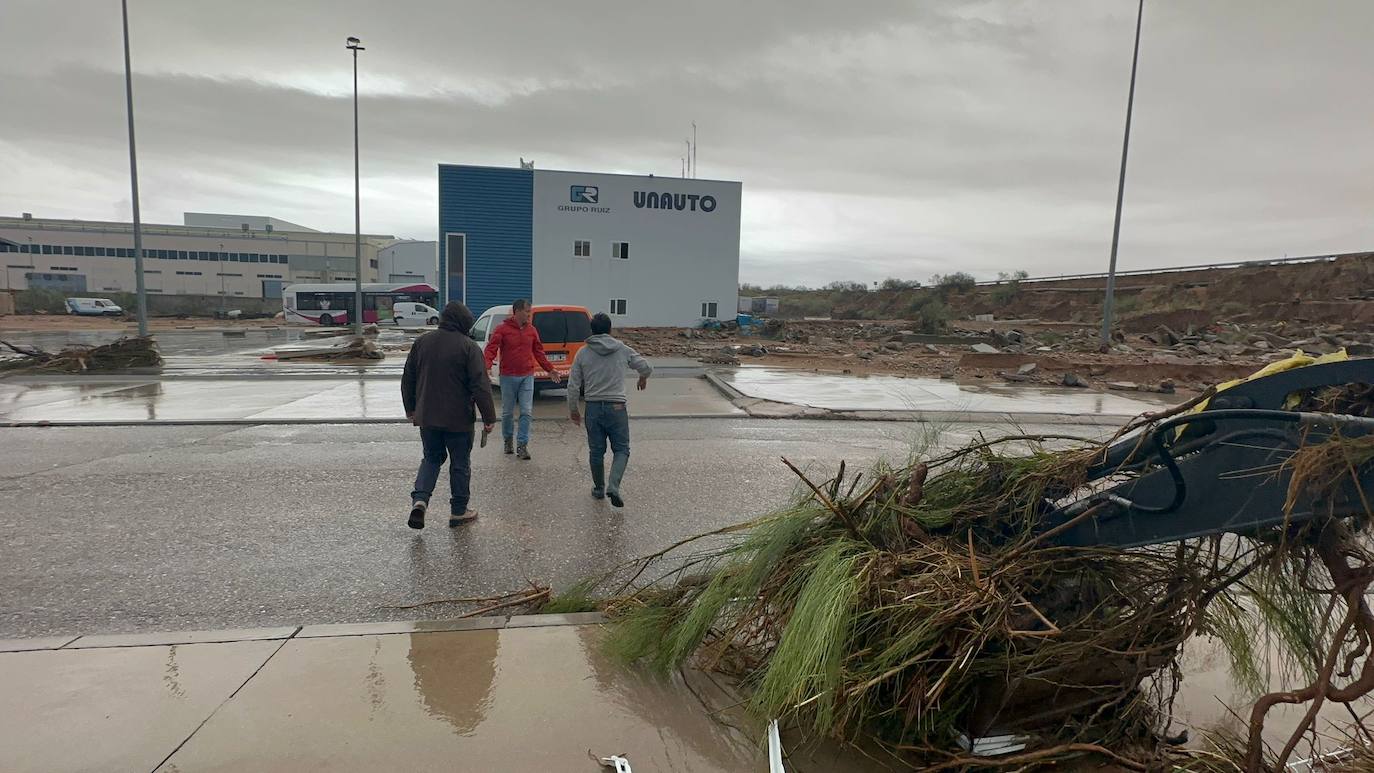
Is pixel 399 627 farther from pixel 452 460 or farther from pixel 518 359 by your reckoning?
pixel 518 359

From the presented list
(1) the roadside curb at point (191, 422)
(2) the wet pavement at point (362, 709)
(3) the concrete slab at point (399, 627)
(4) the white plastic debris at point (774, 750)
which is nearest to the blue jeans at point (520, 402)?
(1) the roadside curb at point (191, 422)

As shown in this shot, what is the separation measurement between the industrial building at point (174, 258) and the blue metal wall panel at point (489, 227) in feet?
164

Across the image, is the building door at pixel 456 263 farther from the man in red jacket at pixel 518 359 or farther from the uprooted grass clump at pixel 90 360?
the man in red jacket at pixel 518 359

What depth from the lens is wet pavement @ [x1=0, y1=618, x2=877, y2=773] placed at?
278 centimetres

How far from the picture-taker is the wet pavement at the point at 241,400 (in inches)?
432

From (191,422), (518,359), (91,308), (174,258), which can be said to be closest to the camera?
(518,359)

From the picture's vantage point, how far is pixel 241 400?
12.7 m

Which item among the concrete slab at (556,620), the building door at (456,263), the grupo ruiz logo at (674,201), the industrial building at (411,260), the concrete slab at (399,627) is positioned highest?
the grupo ruiz logo at (674,201)

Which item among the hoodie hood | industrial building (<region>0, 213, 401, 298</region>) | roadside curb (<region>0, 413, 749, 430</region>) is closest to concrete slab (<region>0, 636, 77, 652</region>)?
the hoodie hood

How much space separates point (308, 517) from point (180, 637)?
2374mm

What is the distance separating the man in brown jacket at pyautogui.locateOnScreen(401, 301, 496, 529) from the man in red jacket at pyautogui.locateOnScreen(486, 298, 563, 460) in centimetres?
247

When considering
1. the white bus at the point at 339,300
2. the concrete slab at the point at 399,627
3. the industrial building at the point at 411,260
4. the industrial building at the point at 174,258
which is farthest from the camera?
the industrial building at the point at 174,258

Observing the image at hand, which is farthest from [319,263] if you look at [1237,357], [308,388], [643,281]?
[1237,357]

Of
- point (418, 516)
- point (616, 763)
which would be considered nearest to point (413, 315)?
point (418, 516)
